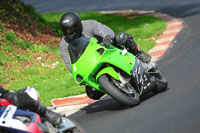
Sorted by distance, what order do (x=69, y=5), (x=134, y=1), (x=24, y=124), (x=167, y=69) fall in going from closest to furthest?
1. (x=24, y=124)
2. (x=167, y=69)
3. (x=134, y=1)
4. (x=69, y=5)

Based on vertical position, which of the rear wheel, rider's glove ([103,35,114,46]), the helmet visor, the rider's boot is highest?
the helmet visor

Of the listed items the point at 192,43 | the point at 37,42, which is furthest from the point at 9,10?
the point at 192,43

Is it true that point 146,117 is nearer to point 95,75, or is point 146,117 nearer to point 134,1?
point 95,75

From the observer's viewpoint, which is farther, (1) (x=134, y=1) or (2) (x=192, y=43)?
(1) (x=134, y=1)

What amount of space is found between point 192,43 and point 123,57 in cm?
544

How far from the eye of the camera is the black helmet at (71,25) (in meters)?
7.33

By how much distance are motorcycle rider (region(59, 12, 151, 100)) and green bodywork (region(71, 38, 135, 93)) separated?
0.18 metres

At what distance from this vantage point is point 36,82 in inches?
444

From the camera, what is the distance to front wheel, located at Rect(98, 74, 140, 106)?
7055mm

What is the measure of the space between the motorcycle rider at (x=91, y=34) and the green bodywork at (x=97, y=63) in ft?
0.58

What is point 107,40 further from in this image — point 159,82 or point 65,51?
point 159,82

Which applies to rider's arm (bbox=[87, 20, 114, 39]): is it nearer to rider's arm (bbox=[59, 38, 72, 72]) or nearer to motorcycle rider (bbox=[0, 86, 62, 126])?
rider's arm (bbox=[59, 38, 72, 72])

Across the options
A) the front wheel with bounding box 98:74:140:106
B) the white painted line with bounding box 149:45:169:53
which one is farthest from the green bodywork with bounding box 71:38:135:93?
the white painted line with bounding box 149:45:169:53

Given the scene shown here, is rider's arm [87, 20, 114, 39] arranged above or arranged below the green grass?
above
